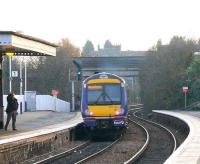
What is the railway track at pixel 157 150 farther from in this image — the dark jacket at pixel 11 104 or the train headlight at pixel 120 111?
the dark jacket at pixel 11 104

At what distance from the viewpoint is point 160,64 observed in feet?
251

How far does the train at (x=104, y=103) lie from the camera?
27531mm

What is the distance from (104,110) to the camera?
27578mm

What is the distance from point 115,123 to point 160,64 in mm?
49637

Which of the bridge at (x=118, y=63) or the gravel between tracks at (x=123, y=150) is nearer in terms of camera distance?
the gravel between tracks at (x=123, y=150)

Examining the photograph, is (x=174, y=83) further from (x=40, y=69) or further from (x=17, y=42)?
(x=17, y=42)

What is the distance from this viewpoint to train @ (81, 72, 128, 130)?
27531 mm

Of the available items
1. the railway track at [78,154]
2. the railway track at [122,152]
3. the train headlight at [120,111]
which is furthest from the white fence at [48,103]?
the railway track at [78,154]

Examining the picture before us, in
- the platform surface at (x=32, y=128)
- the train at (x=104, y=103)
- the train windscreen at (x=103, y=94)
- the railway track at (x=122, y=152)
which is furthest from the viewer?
the train windscreen at (x=103, y=94)

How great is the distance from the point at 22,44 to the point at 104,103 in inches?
201

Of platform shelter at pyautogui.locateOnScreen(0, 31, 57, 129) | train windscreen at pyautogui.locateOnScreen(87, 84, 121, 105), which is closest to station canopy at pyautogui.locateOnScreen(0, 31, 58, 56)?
platform shelter at pyautogui.locateOnScreen(0, 31, 57, 129)

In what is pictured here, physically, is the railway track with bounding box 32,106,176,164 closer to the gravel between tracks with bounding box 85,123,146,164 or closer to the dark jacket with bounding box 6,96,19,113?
the gravel between tracks with bounding box 85,123,146,164

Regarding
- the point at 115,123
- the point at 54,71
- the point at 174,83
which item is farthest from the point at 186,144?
the point at 54,71

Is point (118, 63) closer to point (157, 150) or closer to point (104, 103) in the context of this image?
point (104, 103)
